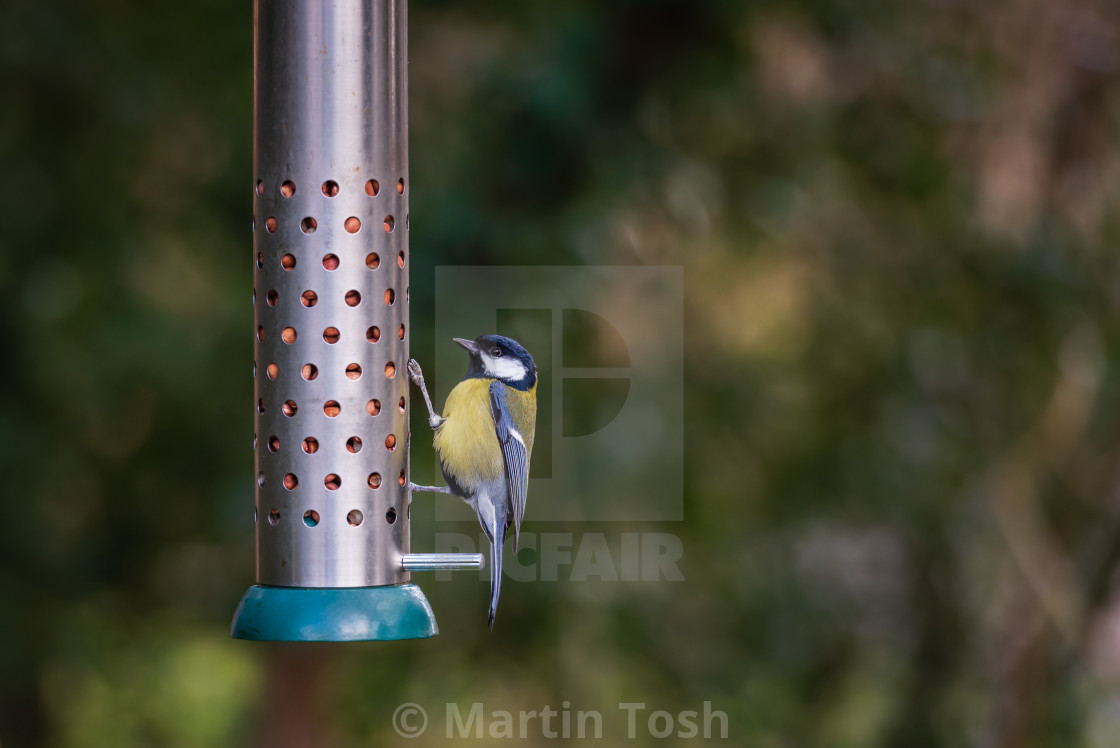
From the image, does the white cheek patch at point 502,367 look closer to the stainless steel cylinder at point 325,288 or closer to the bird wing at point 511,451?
the bird wing at point 511,451

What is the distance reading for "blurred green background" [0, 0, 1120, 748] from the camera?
16.0 ft

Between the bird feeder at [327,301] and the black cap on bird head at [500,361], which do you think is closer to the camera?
the bird feeder at [327,301]

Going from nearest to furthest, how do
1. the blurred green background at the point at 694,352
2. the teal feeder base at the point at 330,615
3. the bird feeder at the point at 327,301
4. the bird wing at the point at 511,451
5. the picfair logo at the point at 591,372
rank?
the teal feeder base at the point at 330,615 → the bird feeder at the point at 327,301 → the bird wing at the point at 511,451 → the picfair logo at the point at 591,372 → the blurred green background at the point at 694,352

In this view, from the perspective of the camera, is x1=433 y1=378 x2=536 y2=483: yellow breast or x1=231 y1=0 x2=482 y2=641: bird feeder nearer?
x1=231 y1=0 x2=482 y2=641: bird feeder

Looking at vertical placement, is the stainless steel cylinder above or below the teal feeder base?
above

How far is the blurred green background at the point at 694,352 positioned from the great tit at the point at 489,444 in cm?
170

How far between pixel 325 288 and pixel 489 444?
58 centimetres

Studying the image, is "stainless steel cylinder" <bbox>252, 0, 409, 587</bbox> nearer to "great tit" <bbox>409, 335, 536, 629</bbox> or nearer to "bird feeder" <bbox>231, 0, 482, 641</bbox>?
"bird feeder" <bbox>231, 0, 482, 641</bbox>

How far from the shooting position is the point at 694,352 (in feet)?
17.8

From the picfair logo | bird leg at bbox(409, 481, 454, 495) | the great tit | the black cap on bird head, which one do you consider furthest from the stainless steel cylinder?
the picfair logo

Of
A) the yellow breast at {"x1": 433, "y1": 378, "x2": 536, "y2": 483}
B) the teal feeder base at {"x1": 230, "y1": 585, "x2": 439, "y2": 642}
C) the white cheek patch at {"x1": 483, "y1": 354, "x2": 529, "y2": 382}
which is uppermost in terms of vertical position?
the white cheek patch at {"x1": 483, "y1": 354, "x2": 529, "y2": 382}

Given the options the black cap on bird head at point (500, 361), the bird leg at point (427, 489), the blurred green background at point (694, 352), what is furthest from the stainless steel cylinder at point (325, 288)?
the blurred green background at point (694, 352)

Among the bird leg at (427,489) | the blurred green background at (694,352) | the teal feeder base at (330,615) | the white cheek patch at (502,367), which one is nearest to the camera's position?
the teal feeder base at (330,615)

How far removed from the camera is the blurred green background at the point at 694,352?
4.87 metres
